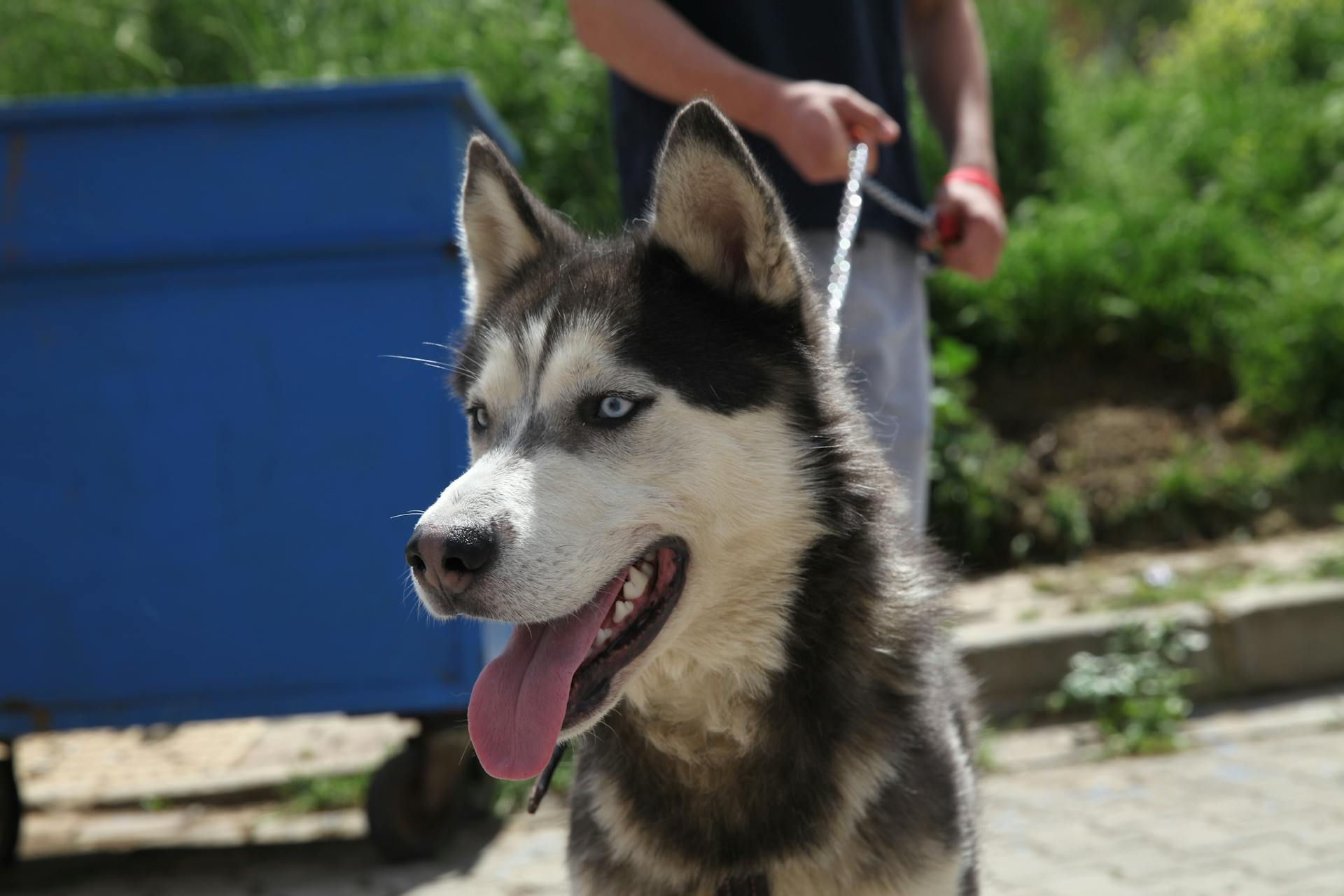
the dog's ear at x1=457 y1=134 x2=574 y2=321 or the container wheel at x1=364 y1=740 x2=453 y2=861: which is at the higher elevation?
the dog's ear at x1=457 y1=134 x2=574 y2=321

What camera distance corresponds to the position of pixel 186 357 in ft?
12.2

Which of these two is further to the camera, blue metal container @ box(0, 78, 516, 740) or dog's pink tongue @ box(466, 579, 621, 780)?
blue metal container @ box(0, 78, 516, 740)

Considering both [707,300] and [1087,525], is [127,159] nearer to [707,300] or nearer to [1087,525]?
[707,300]

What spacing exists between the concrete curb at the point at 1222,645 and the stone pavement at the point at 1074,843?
260 millimetres

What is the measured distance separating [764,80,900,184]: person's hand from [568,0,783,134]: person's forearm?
0.12 ft

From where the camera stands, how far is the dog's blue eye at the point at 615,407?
199 cm

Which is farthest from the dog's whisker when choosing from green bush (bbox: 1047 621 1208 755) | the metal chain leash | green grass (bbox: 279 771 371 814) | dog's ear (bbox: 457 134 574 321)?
green bush (bbox: 1047 621 1208 755)

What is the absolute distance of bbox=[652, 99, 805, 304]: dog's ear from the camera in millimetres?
1967

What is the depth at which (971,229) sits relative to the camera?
2.79 meters

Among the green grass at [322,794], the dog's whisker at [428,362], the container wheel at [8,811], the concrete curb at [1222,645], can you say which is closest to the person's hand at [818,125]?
the dog's whisker at [428,362]

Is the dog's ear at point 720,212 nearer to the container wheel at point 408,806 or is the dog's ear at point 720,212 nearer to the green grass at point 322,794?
the container wheel at point 408,806

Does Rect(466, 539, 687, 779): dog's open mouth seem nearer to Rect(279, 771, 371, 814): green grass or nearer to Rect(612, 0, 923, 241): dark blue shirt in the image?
Rect(612, 0, 923, 241): dark blue shirt

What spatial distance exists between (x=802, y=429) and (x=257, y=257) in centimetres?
226

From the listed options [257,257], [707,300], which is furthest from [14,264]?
[707,300]
